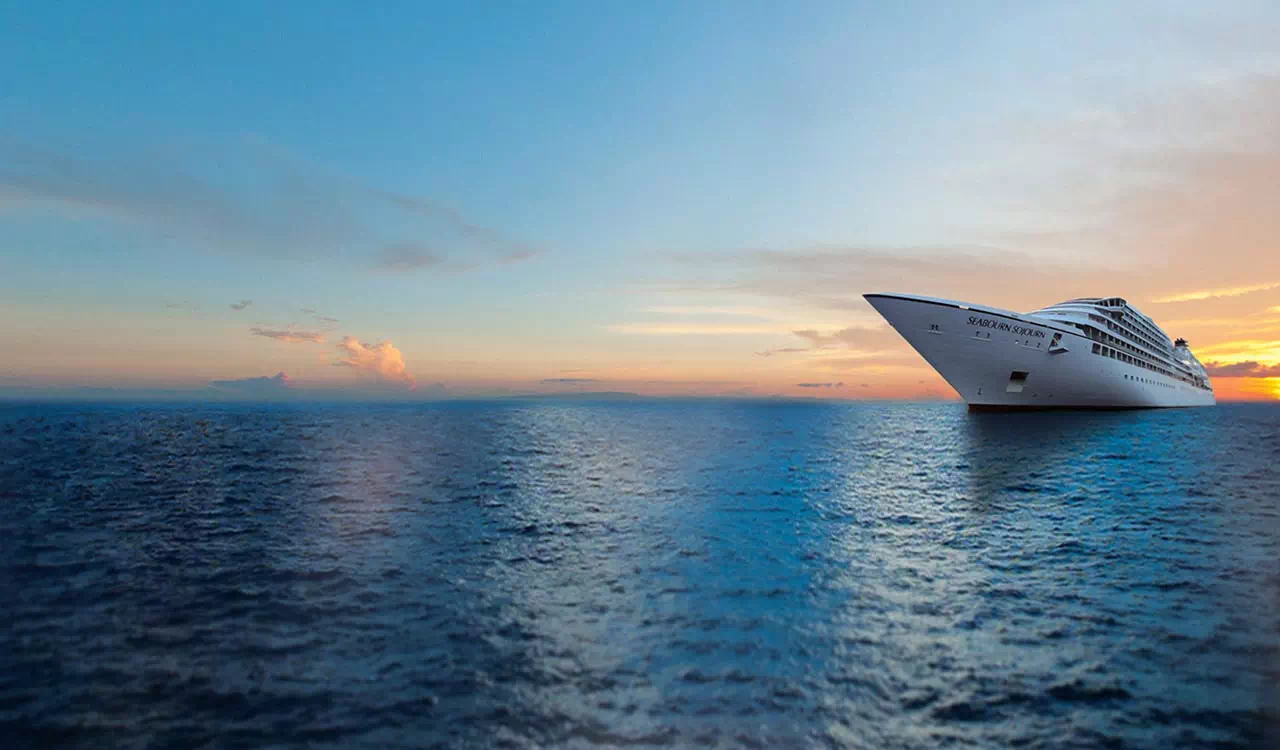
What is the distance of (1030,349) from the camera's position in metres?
80.5

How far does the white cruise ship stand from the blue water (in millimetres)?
50031

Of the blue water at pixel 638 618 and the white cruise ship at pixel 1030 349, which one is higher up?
the white cruise ship at pixel 1030 349

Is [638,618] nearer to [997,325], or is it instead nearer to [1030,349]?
[997,325]

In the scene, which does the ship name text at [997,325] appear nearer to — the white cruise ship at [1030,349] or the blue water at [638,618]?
the white cruise ship at [1030,349]

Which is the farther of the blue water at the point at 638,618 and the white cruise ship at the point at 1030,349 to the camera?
the white cruise ship at the point at 1030,349

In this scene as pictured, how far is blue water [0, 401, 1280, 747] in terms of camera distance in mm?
9266

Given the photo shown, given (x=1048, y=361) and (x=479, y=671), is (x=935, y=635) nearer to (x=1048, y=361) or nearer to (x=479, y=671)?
(x=479, y=671)

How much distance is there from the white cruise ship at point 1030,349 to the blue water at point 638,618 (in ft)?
164

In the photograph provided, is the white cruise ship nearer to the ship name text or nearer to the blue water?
the ship name text

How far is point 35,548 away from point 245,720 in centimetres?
1689

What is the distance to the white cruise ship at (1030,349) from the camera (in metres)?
77.0

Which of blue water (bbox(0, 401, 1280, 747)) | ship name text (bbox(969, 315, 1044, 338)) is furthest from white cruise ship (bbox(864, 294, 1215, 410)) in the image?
blue water (bbox(0, 401, 1280, 747))

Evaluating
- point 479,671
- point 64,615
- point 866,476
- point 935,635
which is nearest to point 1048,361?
point 866,476

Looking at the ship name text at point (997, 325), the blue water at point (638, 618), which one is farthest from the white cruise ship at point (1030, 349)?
the blue water at point (638, 618)
